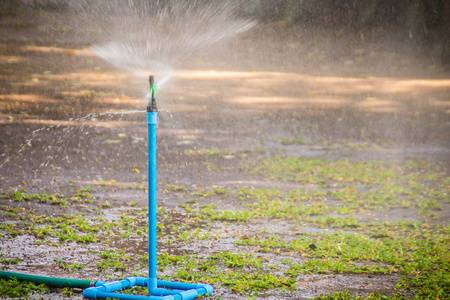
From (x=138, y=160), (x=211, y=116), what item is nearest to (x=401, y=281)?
(x=138, y=160)

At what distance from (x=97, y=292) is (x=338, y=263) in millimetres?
1348

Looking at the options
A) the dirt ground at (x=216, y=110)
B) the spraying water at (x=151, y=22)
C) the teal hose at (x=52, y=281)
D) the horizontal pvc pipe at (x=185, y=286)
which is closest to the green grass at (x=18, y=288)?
the teal hose at (x=52, y=281)

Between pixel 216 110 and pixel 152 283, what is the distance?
17.7 feet

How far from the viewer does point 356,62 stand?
8789 millimetres

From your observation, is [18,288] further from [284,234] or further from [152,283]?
[284,234]

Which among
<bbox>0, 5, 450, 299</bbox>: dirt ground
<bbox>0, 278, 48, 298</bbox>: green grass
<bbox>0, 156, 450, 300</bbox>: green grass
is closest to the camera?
<bbox>0, 278, 48, 298</bbox>: green grass

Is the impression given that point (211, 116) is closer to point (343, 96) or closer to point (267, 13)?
point (343, 96)

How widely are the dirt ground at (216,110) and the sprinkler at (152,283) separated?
5.69 ft

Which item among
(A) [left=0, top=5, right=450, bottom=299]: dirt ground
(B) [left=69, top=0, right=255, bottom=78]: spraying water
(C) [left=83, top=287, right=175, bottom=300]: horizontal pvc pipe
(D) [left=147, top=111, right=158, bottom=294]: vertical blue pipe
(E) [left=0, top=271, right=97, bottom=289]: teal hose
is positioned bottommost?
(C) [left=83, top=287, right=175, bottom=300]: horizontal pvc pipe

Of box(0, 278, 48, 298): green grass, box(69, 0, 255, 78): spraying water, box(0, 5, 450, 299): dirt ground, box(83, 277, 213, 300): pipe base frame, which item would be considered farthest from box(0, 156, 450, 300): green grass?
box(69, 0, 255, 78): spraying water

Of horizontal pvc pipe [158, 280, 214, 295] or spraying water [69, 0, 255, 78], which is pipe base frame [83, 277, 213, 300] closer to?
horizontal pvc pipe [158, 280, 214, 295]

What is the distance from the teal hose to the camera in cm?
238

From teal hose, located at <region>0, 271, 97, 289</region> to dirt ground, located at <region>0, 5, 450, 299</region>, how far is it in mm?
1492

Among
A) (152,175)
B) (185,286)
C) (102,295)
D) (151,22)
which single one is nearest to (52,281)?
(102,295)
